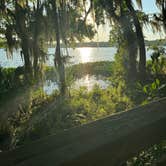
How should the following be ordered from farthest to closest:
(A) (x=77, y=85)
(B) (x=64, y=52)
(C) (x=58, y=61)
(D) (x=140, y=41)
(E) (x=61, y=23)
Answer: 1. (A) (x=77, y=85)
2. (D) (x=140, y=41)
3. (B) (x=64, y=52)
4. (C) (x=58, y=61)
5. (E) (x=61, y=23)

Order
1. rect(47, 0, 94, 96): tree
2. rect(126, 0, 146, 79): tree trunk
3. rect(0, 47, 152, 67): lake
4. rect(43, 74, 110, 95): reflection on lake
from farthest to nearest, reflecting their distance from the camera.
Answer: rect(126, 0, 146, 79): tree trunk
rect(43, 74, 110, 95): reflection on lake
rect(0, 47, 152, 67): lake
rect(47, 0, 94, 96): tree

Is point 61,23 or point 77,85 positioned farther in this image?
point 77,85

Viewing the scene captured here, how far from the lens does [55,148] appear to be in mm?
1536

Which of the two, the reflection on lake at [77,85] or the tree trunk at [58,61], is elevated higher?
the tree trunk at [58,61]

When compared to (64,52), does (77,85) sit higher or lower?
lower

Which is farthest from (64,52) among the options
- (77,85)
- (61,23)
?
(77,85)

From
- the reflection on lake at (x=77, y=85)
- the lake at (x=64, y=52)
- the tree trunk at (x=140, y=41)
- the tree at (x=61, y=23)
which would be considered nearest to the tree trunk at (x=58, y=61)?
the tree at (x=61, y=23)

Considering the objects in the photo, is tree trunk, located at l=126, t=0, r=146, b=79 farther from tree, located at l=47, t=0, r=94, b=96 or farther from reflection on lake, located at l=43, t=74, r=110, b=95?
tree, located at l=47, t=0, r=94, b=96

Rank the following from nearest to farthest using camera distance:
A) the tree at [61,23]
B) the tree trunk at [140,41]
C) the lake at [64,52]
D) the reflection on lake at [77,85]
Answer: the tree at [61,23] < the lake at [64,52] < the reflection on lake at [77,85] < the tree trunk at [140,41]

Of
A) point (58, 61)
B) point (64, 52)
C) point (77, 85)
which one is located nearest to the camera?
point (58, 61)

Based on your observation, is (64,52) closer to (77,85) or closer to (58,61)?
(58,61)

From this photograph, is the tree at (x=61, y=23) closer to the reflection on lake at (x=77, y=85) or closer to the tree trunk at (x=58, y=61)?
the tree trunk at (x=58, y=61)

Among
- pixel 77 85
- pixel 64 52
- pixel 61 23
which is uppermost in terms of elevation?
pixel 61 23

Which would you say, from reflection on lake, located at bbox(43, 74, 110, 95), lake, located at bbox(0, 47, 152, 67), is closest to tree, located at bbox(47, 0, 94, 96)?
lake, located at bbox(0, 47, 152, 67)
